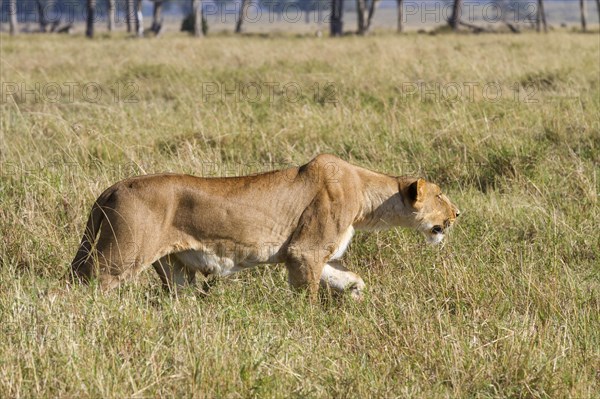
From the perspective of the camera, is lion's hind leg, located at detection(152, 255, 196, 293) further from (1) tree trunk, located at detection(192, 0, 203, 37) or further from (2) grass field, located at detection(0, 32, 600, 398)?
(1) tree trunk, located at detection(192, 0, 203, 37)

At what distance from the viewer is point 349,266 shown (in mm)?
5898

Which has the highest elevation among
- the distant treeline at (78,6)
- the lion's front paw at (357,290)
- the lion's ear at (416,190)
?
the lion's ear at (416,190)

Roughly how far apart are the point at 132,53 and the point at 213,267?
49.8ft

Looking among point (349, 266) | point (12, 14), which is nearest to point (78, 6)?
point (12, 14)

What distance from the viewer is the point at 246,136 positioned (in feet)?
28.6

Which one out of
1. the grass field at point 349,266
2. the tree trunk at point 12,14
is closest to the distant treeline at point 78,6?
the tree trunk at point 12,14

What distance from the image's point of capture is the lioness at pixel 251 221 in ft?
15.1

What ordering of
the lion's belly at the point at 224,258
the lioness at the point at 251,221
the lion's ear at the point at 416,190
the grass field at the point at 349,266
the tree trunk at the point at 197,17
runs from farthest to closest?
the tree trunk at the point at 197,17
the lion's ear at the point at 416,190
the lion's belly at the point at 224,258
the lioness at the point at 251,221
the grass field at the point at 349,266

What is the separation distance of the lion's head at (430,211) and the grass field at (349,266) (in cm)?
14

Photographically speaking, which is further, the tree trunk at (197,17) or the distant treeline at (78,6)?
the distant treeline at (78,6)

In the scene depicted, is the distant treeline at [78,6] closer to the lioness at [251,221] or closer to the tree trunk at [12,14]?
the tree trunk at [12,14]

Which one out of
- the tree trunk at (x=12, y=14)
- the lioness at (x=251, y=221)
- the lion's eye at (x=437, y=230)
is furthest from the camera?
the tree trunk at (x=12, y=14)

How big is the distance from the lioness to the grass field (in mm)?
151

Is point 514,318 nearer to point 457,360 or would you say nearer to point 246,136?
point 457,360
